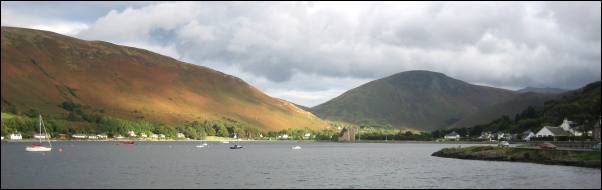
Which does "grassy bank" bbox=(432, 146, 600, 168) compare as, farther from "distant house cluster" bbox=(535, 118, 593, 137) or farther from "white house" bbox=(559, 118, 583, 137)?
"white house" bbox=(559, 118, 583, 137)

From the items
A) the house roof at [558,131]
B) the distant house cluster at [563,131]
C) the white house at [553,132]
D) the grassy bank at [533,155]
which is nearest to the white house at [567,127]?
the distant house cluster at [563,131]

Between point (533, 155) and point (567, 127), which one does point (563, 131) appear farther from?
point (533, 155)

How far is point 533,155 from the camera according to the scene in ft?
297

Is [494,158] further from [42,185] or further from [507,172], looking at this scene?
[42,185]

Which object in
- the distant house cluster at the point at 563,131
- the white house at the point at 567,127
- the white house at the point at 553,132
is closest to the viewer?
the distant house cluster at the point at 563,131

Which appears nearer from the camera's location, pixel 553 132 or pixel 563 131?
pixel 563 131

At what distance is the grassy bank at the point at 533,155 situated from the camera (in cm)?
7844

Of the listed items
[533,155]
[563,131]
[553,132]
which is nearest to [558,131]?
[553,132]

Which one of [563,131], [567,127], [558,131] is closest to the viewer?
[563,131]

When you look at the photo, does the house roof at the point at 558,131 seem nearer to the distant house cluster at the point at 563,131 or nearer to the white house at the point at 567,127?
the distant house cluster at the point at 563,131

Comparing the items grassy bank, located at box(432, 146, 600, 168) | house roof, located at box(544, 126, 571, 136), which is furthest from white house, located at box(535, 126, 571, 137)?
grassy bank, located at box(432, 146, 600, 168)

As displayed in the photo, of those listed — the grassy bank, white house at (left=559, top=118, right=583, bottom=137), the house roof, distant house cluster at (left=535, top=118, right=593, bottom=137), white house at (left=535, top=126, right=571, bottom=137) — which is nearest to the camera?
the grassy bank

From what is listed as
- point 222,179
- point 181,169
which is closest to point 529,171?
point 222,179

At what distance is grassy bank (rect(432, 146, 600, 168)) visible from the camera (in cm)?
7844
